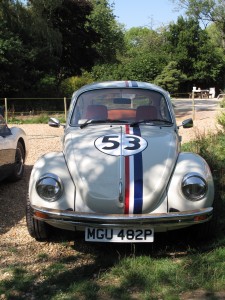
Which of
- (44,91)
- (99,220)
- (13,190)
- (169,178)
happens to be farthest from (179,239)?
(44,91)

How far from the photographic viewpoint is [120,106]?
5.85 m

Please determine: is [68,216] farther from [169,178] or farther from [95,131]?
[95,131]

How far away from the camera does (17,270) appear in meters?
4.17

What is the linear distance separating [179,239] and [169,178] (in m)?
0.90

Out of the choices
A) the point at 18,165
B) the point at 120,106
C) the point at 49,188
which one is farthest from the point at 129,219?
the point at 18,165

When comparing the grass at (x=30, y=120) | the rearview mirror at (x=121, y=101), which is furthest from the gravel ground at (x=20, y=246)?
the grass at (x=30, y=120)

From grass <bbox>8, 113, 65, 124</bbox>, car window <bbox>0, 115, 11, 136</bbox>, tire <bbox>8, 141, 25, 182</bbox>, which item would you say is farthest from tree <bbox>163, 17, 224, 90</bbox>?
car window <bbox>0, 115, 11, 136</bbox>

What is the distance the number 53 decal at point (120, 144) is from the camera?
4.65 meters

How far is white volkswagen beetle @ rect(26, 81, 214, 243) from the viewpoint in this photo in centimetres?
415

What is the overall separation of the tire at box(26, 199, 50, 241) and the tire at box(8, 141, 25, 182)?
2.86 metres

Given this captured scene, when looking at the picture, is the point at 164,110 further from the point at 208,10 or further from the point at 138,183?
the point at 208,10

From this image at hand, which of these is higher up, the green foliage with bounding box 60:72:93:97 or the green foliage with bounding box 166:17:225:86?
the green foliage with bounding box 166:17:225:86

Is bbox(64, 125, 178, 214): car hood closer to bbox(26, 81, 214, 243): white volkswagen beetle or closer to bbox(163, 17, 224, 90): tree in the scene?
bbox(26, 81, 214, 243): white volkswagen beetle

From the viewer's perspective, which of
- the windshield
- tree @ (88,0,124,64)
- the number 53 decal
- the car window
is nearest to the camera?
the number 53 decal
